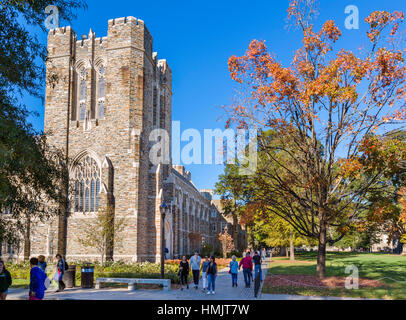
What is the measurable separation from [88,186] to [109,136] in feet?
13.5

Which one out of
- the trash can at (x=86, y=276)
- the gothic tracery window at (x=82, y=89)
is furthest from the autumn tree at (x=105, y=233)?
the gothic tracery window at (x=82, y=89)

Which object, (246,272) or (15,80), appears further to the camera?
(246,272)

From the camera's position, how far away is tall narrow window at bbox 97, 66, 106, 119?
31.9 m

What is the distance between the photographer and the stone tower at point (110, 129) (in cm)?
2911

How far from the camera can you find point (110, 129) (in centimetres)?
3048

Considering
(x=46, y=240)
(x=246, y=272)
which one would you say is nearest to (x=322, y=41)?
(x=246, y=272)

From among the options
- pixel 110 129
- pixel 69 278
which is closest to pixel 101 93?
pixel 110 129

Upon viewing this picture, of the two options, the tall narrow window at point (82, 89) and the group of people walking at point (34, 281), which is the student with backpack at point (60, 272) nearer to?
the group of people walking at point (34, 281)

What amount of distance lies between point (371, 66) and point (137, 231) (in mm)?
18430

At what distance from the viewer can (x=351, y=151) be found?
1912cm

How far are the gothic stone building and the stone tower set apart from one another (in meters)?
0.07

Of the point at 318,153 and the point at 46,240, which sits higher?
the point at 318,153

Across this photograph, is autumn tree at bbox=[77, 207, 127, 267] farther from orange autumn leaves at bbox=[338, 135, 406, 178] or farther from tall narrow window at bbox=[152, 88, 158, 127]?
orange autumn leaves at bbox=[338, 135, 406, 178]
